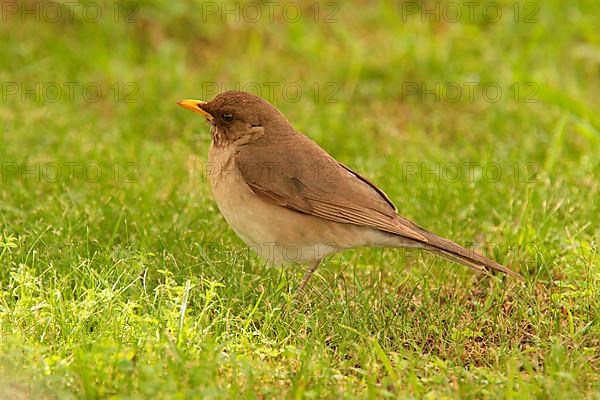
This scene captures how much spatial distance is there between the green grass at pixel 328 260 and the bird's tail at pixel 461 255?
0.41 ft

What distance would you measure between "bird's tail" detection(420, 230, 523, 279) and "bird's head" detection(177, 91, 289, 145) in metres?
1.18

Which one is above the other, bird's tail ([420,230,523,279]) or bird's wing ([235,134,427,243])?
bird's wing ([235,134,427,243])

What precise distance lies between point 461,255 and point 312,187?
930mm

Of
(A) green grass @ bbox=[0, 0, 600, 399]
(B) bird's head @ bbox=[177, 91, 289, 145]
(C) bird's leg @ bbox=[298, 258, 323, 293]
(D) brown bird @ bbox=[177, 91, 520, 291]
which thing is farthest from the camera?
(B) bird's head @ bbox=[177, 91, 289, 145]

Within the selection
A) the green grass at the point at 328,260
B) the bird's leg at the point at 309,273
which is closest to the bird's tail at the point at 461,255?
the green grass at the point at 328,260

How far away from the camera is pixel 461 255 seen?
572 centimetres

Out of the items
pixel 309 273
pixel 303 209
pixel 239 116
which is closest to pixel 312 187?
pixel 303 209

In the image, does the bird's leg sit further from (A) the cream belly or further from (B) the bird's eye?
(B) the bird's eye

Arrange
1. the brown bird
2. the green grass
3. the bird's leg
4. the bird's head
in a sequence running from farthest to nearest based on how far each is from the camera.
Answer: the bird's head < the brown bird < the bird's leg < the green grass

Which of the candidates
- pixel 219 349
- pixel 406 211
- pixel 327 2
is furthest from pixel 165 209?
pixel 327 2

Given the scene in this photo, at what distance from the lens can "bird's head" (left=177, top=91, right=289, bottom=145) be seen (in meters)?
6.23

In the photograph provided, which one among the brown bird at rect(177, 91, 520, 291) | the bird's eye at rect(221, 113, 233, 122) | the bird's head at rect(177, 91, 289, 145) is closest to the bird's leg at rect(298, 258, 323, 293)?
the brown bird at rect(177, 91, 520, 291)

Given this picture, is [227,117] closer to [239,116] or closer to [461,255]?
[239,116]

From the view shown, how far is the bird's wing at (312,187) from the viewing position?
19.4 ft
